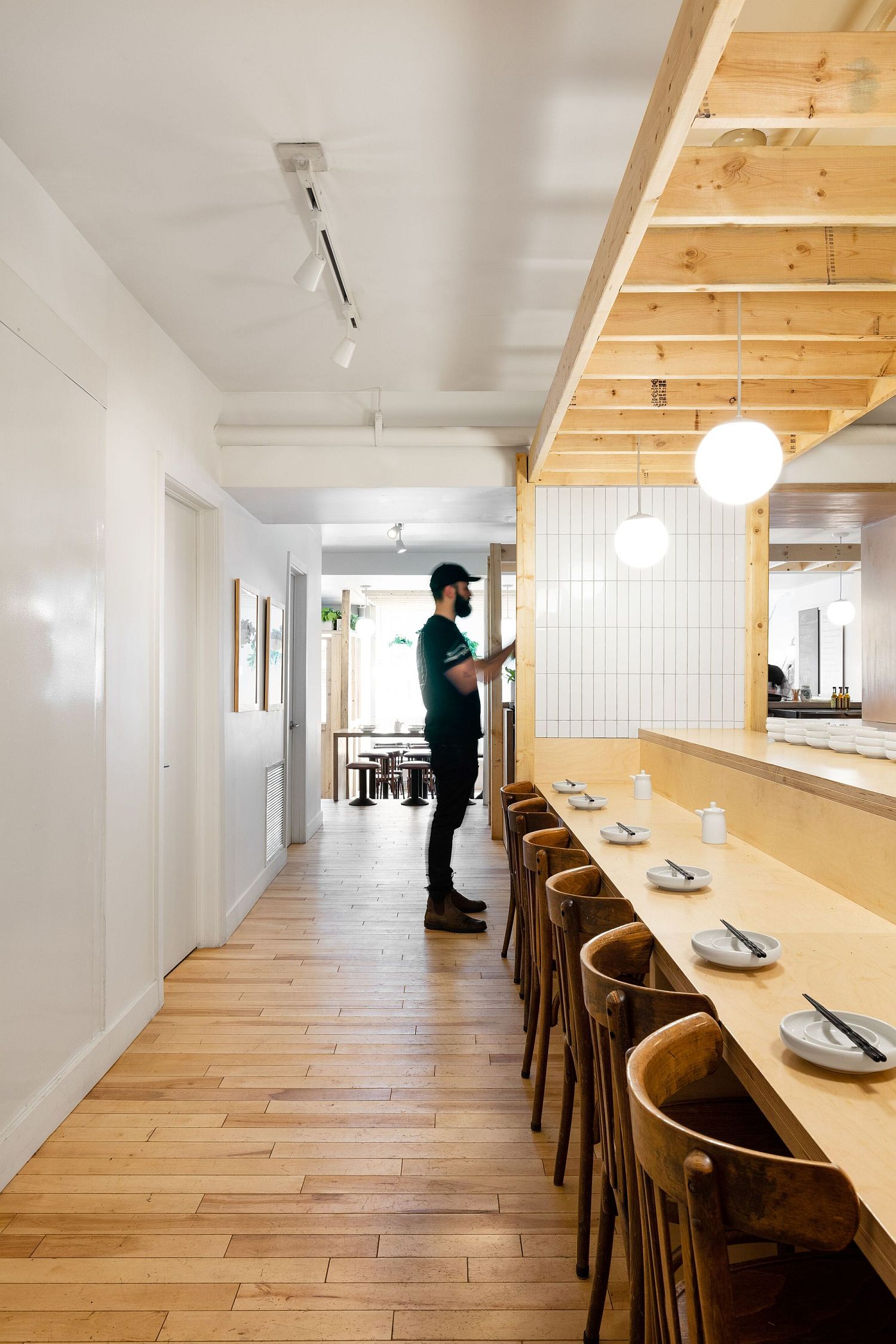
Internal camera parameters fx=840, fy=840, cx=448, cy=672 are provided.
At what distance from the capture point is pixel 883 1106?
3.79ft

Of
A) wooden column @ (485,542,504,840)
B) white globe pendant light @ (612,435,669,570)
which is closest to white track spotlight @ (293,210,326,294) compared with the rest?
white globe pendant light @ (612,435,669,570)

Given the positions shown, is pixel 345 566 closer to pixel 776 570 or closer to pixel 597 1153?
pixel 776 570

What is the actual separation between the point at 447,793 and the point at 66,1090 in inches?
91.7

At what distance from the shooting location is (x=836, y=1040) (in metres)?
1.33

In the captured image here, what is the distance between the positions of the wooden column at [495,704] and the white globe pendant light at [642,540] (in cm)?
311

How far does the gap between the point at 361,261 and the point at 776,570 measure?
28.4 feet

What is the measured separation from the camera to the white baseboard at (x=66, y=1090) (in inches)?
91.0

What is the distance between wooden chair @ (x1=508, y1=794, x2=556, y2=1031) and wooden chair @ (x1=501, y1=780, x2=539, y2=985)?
0.10ft

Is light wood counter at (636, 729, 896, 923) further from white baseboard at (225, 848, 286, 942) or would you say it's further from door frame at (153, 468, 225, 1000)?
white baseboard at (225, 848, 286, 942)

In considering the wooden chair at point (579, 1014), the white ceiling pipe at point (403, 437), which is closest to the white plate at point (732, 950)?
the wooden chair at point (579, 1014)

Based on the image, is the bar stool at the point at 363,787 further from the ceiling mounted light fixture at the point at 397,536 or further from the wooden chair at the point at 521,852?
the wooden chair at the point at 521,852

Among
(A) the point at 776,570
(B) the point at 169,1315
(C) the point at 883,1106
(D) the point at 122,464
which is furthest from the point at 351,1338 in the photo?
(A) the point at 776,570

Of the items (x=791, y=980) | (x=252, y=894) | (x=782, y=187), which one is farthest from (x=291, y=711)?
(x=791, y=980)

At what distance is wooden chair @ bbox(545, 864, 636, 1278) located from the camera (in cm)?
192
